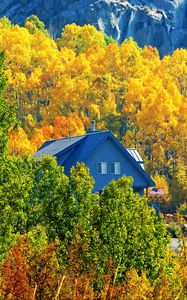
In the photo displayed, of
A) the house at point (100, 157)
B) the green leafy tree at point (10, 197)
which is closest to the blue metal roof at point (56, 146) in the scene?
the house at point (100, 157)

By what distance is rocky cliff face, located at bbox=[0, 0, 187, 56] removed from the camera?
118 m

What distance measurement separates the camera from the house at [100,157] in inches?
1943

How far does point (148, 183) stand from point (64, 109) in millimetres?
24887

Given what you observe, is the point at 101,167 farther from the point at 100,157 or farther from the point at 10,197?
the point at 10,197

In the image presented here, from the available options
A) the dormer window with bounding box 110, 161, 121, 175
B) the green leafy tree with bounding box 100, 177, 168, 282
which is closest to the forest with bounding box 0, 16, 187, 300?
the green leafy tree with bounding box 100, 177, 168, 282

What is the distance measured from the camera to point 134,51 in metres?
85.4

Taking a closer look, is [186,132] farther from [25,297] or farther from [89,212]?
[25,297]

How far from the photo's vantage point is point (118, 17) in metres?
118

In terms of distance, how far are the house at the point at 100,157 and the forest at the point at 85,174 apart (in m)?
4.56

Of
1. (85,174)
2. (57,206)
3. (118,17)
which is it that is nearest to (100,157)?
(85,174)

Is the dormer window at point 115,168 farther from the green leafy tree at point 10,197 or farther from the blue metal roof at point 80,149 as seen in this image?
the green leafy tree at point 10,197

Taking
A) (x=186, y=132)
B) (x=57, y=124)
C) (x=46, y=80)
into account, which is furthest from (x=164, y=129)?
(x=46, y=80)

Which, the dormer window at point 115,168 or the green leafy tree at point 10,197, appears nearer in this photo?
the green leafy tree at point 10,197

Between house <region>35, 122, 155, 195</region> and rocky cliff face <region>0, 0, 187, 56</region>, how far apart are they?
68383 mm
